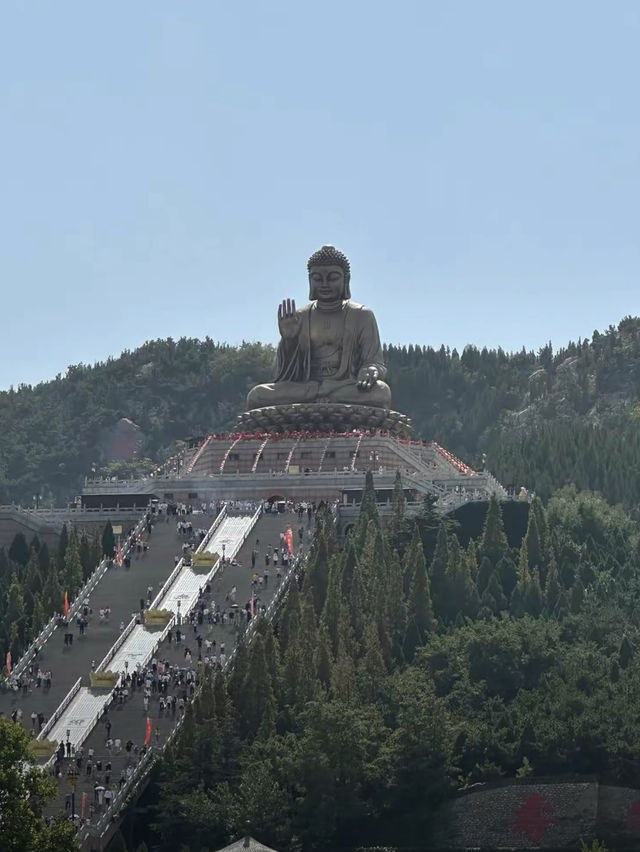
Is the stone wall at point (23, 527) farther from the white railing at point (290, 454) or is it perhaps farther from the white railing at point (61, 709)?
the white railing at point (61, 709)

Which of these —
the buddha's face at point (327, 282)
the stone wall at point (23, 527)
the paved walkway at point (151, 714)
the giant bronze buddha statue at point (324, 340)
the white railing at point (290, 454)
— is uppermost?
the buddha's face at point (327, 282)

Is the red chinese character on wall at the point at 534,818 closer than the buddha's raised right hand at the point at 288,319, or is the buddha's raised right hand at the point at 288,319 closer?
the red chinese character on wall at the point at 534,818

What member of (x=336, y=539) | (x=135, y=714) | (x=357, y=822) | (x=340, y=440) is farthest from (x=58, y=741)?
(x=340, y=440)

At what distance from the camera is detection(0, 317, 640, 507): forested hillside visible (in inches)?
4289

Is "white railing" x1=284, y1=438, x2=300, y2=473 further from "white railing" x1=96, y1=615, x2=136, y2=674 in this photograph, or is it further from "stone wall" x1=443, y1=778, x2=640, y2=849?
"stone wall" x1=443, y1=778, x2=640, y2=849

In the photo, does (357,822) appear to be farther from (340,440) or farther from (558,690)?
(340,440)

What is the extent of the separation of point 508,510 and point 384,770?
50.6ft

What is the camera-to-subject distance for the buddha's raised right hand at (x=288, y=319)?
254 feet

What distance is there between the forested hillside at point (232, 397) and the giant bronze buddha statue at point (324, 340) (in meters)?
24.0

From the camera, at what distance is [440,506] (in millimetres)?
65688

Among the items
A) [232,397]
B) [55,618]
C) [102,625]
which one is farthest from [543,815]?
[232,397]

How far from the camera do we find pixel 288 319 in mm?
77688

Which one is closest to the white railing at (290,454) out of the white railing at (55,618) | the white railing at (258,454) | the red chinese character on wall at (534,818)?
the white railing at (258,454)

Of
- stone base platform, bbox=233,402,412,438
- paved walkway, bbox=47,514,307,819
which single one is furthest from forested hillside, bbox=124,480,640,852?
stone base platform, bbox=233,402,412,438
